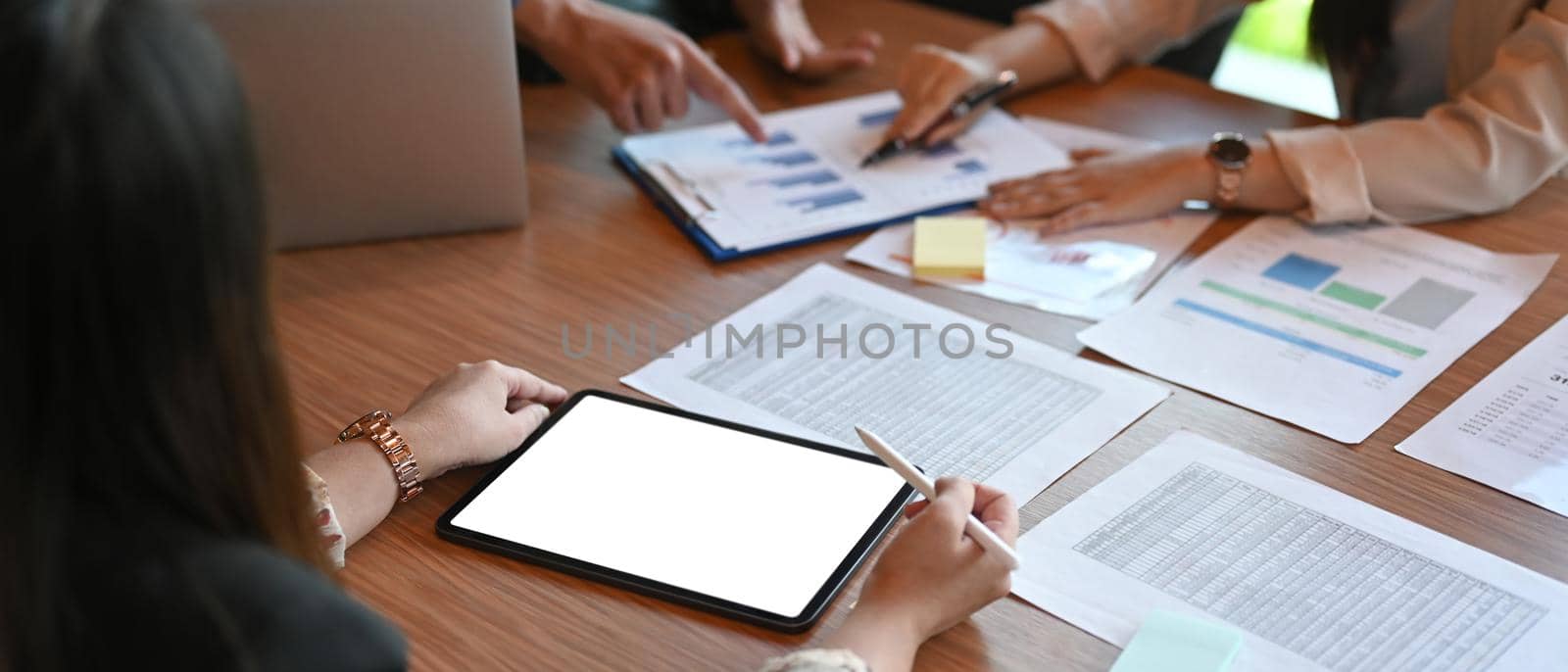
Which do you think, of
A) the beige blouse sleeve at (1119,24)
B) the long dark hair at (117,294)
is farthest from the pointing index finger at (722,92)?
the long dark hair at (117,294)

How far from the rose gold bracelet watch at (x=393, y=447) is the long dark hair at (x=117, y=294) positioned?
332mm

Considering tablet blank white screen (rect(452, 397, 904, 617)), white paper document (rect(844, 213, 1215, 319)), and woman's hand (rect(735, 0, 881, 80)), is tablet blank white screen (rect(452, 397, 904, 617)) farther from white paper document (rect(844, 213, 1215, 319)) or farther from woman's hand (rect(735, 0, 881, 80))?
woman's hand (rect(735, 0, 881, 80))

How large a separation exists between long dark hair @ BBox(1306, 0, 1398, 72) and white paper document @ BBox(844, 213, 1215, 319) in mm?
327

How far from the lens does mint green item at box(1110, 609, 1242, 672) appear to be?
0.80 metres

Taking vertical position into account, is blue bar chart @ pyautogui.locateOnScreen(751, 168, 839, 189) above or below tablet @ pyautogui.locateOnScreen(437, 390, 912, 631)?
above

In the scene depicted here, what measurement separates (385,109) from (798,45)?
0.58 metres

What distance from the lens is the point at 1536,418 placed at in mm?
1046

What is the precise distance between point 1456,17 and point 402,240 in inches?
44.3

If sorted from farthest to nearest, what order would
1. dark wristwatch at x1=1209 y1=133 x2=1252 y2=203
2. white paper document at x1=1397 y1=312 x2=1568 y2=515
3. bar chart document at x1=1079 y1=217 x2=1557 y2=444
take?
1. dark wristwatch at x1=1209 y1=133 x2=1252 y2=203
2. bar chart document at x1=1079 y1=217 x2=1557 y2=444
3. white paper document at x1=1397 y1=312 x2=1568 y2=515

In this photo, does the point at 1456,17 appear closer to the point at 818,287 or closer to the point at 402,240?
the point at 818,287

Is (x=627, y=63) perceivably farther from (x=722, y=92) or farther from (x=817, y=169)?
(x=817, y=169)

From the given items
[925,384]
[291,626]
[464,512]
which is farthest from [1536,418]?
[291,626]

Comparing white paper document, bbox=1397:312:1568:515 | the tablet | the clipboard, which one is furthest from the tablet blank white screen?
white paper document, bbox=1397:312:1568:515

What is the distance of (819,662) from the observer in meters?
0.76
